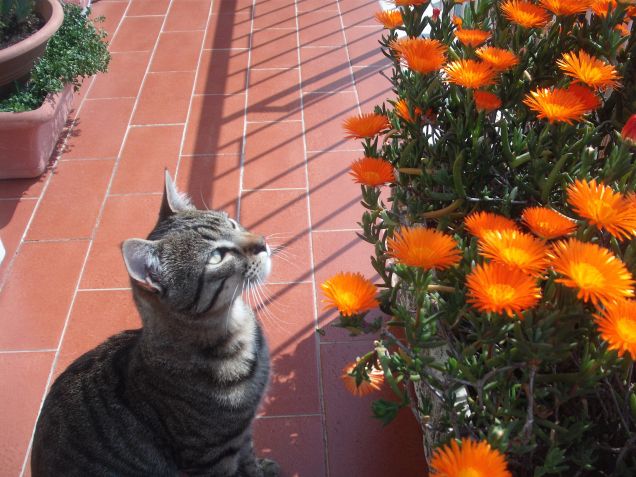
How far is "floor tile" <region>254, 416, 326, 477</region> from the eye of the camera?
210cm

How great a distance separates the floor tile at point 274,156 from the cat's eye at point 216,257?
4.92ft

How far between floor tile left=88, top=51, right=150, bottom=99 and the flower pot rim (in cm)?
60

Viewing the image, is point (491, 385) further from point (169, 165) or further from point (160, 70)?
point (160, 70)

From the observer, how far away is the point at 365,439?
2.16 m

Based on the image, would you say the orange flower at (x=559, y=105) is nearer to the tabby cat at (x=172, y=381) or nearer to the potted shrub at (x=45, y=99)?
the tabby cat at (x=172, y=381)

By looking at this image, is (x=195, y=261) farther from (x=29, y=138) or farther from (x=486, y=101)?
(x=29, y=138)

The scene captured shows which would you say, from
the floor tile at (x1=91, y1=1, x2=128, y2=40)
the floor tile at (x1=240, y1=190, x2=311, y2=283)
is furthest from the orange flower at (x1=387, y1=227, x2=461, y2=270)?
the floor tile at (x1=91, y1=1, x2=128, y2=40)

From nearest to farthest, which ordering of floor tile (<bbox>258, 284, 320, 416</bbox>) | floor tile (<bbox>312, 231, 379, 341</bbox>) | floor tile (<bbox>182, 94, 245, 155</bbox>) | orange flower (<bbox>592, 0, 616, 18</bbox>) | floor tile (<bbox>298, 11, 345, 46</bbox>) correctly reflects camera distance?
→ 1. orange flower (<bbox>592, 0, 616, 18</bbox>)
2. floor tile (<bbox>258, 284, 320, 416</bbox>)
3. floor tile (<bbox>312, 231, 379, 341</bbox>)
4. floor tile (<bbox>182, 94, 245, 155</bbox>)
5. floor tile (<bbox>298, 11, 345, 46</bbox>)

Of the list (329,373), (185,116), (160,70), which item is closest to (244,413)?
(329,373)

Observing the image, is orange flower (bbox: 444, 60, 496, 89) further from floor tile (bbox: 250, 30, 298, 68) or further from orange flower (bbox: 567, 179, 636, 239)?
floor tile (bbox: 250, 30, 298, 68)

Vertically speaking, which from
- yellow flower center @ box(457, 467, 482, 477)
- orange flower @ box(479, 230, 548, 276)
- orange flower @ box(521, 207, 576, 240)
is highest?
orange flower @ box(479, 230, 548, 276)

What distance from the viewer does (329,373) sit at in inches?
93.7

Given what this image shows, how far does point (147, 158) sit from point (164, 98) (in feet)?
2.11

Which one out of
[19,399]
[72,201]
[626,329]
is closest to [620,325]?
[626,329]
